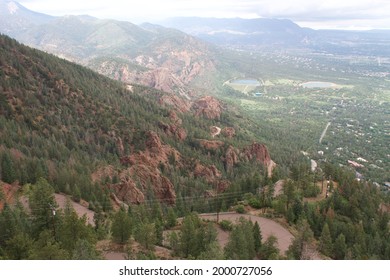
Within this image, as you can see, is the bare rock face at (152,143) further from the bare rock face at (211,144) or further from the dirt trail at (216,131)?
the dirt trail at (216,131)

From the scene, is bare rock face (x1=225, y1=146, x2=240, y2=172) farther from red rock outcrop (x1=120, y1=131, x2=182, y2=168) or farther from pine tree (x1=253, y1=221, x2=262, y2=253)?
pine tree (x1=253, y1=221, x2=262, y2=253)

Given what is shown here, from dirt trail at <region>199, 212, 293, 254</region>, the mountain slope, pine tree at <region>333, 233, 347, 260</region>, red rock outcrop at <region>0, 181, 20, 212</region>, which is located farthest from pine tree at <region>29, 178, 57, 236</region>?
pine tree at <region>333, 233, 347, 260</region>

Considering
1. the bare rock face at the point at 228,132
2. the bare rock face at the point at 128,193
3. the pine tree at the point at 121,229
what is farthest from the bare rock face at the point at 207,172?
the pine tree at the point at 121,229

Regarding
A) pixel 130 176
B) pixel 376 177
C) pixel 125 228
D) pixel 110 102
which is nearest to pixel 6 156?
pixel 130 176

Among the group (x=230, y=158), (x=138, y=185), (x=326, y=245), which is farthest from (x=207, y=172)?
(x=326, y=245)

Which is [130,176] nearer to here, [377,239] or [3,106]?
[3,106]
